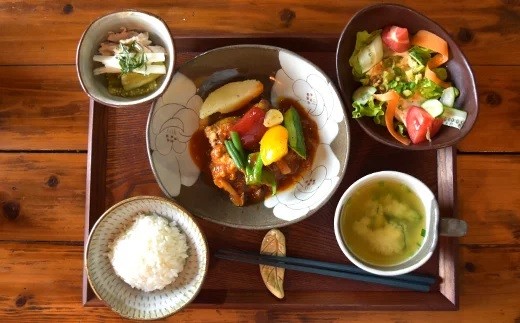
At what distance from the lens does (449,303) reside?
204cm

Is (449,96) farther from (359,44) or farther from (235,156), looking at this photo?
(235,156)

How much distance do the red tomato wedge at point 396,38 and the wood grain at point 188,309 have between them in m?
0.78

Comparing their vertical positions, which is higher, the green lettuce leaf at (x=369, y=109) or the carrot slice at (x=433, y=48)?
the carrot slice at (x=433, y=48)

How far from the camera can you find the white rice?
195cm

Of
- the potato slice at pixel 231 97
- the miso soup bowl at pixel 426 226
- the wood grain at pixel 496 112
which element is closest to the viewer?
the miso soup bowl at pixel 426 226

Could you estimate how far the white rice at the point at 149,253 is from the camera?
1.95 m

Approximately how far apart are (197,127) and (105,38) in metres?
0.45

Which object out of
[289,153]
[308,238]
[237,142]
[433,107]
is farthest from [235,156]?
[433,107]

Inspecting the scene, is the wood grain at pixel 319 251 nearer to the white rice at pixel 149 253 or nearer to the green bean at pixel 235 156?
the white rice at pixel 149 253

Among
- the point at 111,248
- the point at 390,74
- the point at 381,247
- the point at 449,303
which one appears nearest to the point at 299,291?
the point at 381,247

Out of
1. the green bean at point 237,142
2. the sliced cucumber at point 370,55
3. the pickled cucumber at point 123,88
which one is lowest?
the green bean at point 237,142

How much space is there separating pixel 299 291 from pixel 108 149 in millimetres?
869

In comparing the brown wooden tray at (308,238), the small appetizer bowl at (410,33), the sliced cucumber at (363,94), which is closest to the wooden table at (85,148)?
the brown wooden tray at (308,238)

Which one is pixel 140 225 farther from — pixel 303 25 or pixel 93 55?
pixel 303 25
